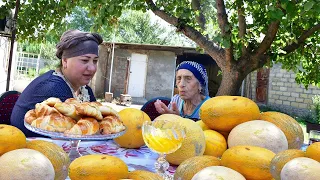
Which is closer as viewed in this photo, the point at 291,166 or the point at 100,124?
the point at 291,166

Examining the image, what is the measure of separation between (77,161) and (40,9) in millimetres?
5203

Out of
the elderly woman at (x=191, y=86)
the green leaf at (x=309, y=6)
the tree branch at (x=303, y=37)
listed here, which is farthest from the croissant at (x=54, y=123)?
the tree branch at (x=303, y=37)

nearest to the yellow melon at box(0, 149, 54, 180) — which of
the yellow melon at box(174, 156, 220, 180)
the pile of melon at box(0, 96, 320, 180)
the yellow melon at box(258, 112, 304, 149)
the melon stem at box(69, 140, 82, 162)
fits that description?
the pile of melon at box(0, 96, 320, 180)

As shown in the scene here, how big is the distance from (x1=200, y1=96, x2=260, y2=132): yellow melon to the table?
0.22m

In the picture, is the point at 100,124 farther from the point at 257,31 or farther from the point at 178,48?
the point at 178,48

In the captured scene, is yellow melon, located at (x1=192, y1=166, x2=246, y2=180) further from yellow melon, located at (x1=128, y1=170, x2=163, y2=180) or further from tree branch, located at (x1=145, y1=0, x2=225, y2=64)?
tree branch, located at (x1=145, y1=0, x2=225, y2=64)

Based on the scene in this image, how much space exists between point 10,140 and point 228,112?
0.69 metres

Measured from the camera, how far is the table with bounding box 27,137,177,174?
3.72 ft

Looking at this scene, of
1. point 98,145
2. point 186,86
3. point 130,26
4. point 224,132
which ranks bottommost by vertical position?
point 98,145

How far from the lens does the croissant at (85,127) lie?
107 centimetres

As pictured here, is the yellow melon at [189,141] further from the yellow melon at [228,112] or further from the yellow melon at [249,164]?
the yellow melon at [249,164]

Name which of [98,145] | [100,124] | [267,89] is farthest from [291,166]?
[267,89]

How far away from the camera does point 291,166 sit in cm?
62

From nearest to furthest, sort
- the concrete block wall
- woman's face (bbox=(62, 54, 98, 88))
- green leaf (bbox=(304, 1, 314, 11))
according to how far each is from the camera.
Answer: woman's face (bbox=(62, 54, 98, 88)) < green leaf (bbox=(304, 1, 314, 11)) < the concrete block wall
